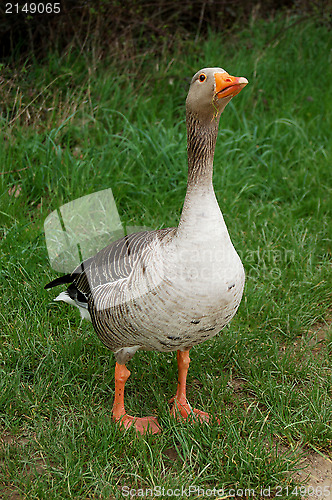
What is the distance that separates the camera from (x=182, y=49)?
6465 mm

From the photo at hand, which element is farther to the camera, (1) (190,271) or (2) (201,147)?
(2) (201,147)

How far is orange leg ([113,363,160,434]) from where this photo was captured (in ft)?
9.46

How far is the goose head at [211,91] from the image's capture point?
7.58 ft

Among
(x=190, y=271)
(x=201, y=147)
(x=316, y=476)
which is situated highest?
(x=201, y=147)

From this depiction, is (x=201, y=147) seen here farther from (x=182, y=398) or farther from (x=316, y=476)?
(x=316, y=476)

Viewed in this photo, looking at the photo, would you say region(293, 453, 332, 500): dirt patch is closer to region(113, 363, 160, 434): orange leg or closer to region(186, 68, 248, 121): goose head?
region(113, 363, 160, 434): orange leg

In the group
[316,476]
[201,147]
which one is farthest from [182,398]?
[201,147]

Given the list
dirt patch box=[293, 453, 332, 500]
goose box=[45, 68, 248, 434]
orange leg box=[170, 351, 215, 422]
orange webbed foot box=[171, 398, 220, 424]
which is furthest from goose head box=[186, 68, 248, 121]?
dirt patch box=[293, 453, 332, 500]

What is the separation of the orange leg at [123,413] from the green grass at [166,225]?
7 centimetres

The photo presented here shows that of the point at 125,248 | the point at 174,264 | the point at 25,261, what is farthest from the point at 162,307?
the point at 25,261

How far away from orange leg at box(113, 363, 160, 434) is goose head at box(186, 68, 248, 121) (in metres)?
1.40

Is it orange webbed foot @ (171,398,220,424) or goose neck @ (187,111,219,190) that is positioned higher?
goose neck @ (187,111,219,190)

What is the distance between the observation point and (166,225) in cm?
446

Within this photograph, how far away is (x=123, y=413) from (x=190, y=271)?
103 centimetres
